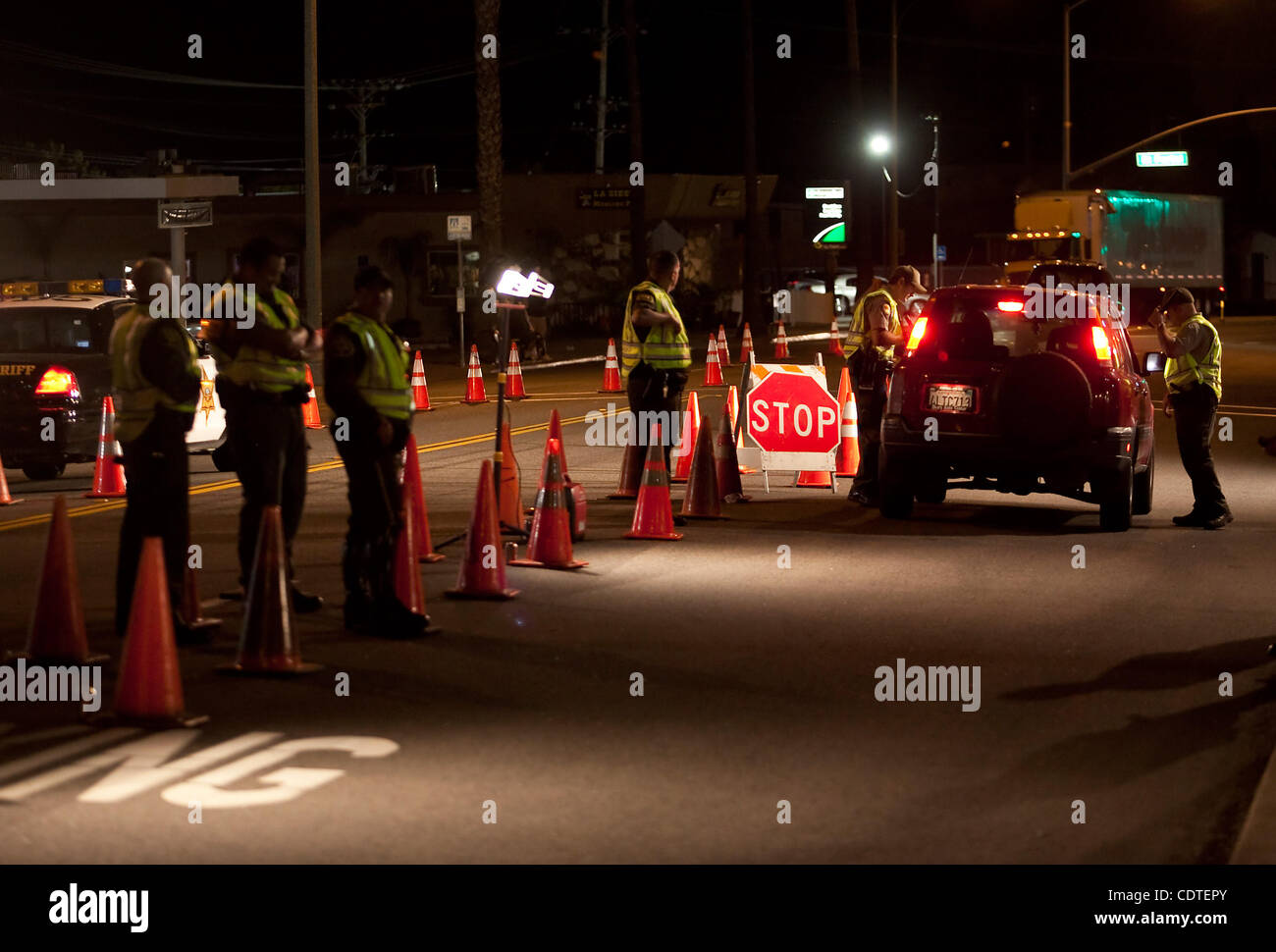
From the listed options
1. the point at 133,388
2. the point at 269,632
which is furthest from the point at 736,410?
the point at 269,632

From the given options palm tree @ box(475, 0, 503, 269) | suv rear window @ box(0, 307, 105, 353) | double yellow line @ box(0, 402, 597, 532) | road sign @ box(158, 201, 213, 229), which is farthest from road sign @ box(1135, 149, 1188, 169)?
suv rear window @ box(0, 307, 105, 353)

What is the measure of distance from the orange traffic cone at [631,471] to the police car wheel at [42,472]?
544cm

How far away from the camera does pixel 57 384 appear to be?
694 inches

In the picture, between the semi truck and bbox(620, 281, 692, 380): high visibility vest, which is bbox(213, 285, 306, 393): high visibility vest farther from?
the semi truck

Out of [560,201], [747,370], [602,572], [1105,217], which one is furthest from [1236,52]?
[602,572]

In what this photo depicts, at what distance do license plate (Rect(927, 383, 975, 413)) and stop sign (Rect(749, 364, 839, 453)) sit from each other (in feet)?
8.17

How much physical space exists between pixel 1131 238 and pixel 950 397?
4433 cm

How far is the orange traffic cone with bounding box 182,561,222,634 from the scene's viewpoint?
10.3 metres

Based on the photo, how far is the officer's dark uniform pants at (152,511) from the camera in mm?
10188

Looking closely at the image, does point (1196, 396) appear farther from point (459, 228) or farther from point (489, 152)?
point (489, 152)

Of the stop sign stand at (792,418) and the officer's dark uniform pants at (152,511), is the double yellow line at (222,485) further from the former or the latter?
the stop sign stand at (792,418)

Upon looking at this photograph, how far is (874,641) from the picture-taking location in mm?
10227
